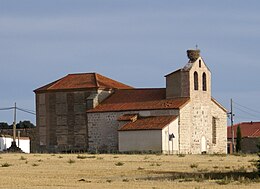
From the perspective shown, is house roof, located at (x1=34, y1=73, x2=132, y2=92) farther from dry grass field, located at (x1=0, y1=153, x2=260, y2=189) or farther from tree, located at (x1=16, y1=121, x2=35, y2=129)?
tree, located at (x1=16, y1=121, x2=35, y2=129)

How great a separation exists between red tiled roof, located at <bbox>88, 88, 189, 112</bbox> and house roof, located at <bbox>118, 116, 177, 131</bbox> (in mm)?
1546

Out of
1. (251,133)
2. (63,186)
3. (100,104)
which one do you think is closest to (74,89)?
(100,104)

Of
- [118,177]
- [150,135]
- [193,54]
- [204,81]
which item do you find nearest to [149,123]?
[150,135]

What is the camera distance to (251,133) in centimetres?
11669

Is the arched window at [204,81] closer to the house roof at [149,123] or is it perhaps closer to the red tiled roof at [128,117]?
the house roof at [149,123]

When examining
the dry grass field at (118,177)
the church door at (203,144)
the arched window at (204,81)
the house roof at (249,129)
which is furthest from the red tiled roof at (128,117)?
the dry grass field at (118,177)

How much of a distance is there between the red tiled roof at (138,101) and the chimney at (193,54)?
4.97 metres

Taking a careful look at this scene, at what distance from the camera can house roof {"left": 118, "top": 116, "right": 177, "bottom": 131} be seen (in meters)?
84.2

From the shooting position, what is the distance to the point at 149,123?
8556 cm

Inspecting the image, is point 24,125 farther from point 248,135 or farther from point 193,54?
point 193,54

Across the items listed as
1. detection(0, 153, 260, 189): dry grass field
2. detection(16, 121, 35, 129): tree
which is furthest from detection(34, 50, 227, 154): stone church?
detection(16, 121, 35, 129): tree

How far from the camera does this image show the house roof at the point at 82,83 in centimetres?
9612

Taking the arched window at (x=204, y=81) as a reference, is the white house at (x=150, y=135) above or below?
below

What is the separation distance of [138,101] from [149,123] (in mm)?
6206
